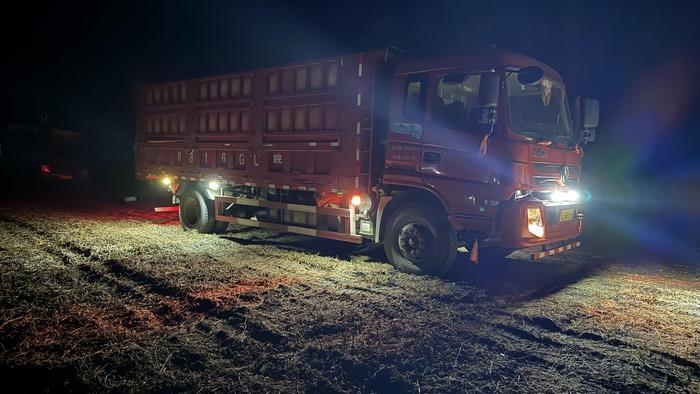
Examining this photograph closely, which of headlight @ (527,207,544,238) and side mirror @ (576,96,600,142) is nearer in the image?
headlight @ (527,207,544,238)

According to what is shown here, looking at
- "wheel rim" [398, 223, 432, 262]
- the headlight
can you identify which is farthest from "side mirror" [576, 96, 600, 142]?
"wheel rim" [398, 223, 432, 262]

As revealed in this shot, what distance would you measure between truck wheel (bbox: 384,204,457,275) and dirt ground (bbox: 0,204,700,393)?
0.22 m

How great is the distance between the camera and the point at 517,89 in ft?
19.5

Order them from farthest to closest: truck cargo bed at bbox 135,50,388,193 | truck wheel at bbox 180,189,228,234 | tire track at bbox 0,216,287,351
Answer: truck wheel at bbox 180,189,228,234 → truck cargo bed at bbox 135,50,388,193 → tire track at bbox 0,216,287,351

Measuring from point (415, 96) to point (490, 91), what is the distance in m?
1.26

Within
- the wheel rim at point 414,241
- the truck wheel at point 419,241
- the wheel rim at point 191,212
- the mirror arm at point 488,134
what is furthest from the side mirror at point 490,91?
the wheel rim at point 191,212

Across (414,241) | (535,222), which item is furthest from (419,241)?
(535,222)

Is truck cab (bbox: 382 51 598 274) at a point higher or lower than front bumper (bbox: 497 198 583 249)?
higher

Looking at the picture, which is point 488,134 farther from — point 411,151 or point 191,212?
point 191,212

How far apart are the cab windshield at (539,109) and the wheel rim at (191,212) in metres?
6.50

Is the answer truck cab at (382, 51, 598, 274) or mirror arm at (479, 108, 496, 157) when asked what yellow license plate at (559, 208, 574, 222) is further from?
mirror arm at (479, 108, 496, 157)

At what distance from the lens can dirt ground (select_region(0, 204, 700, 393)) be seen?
3340 millimetres

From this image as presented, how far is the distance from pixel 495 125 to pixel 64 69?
87.4ft

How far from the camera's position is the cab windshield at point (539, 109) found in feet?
19.2
